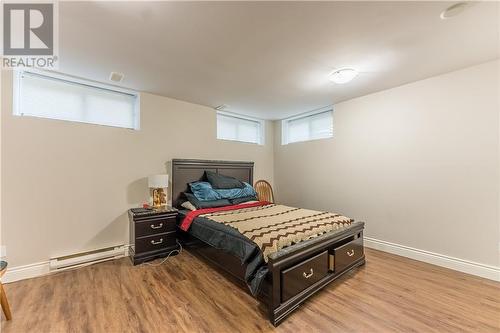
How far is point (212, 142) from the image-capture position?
13.5ft

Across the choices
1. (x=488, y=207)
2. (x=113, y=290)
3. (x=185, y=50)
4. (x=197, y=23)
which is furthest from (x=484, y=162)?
(x=113, y=290)

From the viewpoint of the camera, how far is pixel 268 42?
2.03 meters

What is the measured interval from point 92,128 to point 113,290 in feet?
6.67

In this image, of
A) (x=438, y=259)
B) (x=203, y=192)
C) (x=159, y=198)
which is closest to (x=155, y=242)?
(x=159, y=198)

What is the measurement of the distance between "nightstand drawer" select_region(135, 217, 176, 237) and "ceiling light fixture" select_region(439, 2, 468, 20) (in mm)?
3550

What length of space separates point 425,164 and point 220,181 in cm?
299

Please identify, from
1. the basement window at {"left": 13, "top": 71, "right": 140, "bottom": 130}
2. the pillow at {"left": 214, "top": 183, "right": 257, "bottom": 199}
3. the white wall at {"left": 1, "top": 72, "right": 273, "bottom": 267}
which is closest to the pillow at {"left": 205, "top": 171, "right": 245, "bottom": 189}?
the pillow at {"left": 214, "top": 183, "right": 257, "bottom": 199}

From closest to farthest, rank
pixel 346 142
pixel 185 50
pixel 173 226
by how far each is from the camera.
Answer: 1. pixel 185 50
2. pixel 173 226
3. pixel 346 142

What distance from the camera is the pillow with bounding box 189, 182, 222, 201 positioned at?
333cm

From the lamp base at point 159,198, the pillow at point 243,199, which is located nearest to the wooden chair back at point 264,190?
the pillow at point 243,199

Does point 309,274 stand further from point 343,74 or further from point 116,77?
point 116,77

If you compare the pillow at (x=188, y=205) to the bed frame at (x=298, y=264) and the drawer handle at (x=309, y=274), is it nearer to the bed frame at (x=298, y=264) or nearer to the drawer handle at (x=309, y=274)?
the bed frame at (x=298, y=264)

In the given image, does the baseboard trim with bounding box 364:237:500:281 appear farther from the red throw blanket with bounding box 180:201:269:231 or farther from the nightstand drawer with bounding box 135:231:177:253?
the nightstand drawer with bounding box 135:231:177:253

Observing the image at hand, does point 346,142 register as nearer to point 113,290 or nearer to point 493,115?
point 493,115
